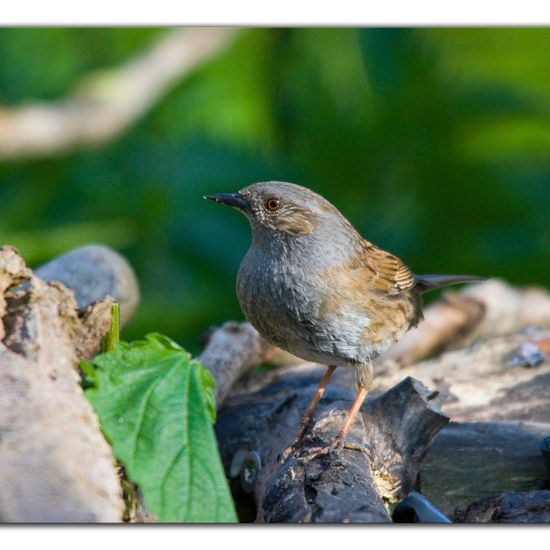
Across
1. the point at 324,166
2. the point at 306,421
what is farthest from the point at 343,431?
the point at 324,166

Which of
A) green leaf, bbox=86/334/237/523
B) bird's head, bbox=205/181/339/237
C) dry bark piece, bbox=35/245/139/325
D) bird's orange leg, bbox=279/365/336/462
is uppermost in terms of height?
bird's head, bbox=205/181/339/237

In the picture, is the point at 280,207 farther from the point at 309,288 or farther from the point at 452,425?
the point at 452,425

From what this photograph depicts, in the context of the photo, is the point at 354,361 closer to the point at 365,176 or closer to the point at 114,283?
the point at 114,283

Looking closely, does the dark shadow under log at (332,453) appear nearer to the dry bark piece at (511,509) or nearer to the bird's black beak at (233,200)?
the dry bark piece at (511,509)

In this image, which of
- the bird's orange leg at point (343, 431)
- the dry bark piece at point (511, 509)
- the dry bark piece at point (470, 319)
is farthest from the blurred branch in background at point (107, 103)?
the dry bark piece at point (511, 509)

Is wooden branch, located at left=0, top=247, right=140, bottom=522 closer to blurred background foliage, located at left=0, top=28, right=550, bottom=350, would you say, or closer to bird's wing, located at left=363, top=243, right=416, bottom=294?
bird's wing, located at left=363, top=243, right=416, bottom=294

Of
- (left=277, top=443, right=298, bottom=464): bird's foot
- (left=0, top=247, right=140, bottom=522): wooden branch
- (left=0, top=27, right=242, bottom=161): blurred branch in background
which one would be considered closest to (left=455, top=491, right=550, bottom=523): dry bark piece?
(left=277, top=443, right=298, bottom=464): bird's foot
